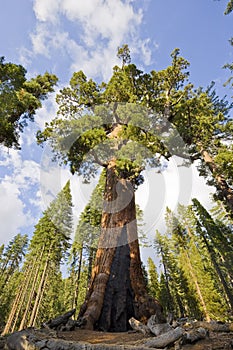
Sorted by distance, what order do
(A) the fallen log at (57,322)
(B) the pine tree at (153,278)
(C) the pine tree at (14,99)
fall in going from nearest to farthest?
(A) the fallen log at (57,322) < (C) the pine tree at (14,99) < (B) the pine tree at (153,278)

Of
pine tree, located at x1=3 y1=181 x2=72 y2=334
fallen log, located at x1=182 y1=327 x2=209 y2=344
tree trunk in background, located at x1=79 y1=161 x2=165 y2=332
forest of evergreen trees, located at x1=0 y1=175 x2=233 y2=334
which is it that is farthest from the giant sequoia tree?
pine tree, located at x1=3 y1=181 x2=72 y2=334

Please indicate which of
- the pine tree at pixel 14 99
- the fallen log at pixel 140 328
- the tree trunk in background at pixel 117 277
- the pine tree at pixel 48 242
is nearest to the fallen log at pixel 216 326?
the fallen log at pixel 140 328

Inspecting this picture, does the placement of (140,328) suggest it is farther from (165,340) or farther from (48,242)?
(48,242)

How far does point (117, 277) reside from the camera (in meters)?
6.54

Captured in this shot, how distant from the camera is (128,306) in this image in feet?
19.8

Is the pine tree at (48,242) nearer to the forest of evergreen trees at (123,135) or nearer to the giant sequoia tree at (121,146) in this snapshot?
the forest of evergreen trees at (123,135)

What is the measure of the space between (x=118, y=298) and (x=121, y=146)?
5.96 meters

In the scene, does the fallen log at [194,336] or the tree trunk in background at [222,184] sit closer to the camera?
the fallen log at [194,336]

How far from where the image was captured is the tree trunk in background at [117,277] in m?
5.75

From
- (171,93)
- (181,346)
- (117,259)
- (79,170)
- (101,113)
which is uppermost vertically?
(171,93)

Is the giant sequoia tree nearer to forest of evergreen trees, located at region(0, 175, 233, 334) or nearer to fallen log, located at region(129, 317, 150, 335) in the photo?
fallen log, located at region(129, 317, 150, 335)

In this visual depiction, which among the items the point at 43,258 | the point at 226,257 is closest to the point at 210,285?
the point at 226,257

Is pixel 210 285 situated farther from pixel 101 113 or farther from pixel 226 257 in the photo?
pixel 101 113

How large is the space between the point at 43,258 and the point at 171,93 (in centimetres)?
1851
